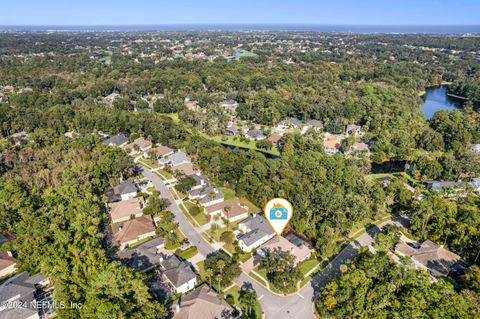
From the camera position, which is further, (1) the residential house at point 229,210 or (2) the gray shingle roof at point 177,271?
(1) the residential house at point 229,210

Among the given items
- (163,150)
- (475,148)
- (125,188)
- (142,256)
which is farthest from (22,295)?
(475,148)

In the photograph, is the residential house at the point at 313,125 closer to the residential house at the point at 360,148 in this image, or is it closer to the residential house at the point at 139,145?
the residential house at the point at 360,148

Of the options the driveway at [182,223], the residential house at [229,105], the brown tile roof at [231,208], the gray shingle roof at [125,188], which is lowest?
the driveway at [182,223]

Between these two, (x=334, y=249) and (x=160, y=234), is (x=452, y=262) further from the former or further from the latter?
(x=160, y=234)

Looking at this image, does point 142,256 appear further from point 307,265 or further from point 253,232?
point 307,265

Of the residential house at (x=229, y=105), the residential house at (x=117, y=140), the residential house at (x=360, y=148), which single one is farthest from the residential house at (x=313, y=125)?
the residential house at (x=117, y=140)

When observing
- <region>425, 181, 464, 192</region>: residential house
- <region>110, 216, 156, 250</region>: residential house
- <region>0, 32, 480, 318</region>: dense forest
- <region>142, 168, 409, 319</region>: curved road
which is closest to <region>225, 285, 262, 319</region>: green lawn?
<region>142, 168, 409, 319</region>: curved road
